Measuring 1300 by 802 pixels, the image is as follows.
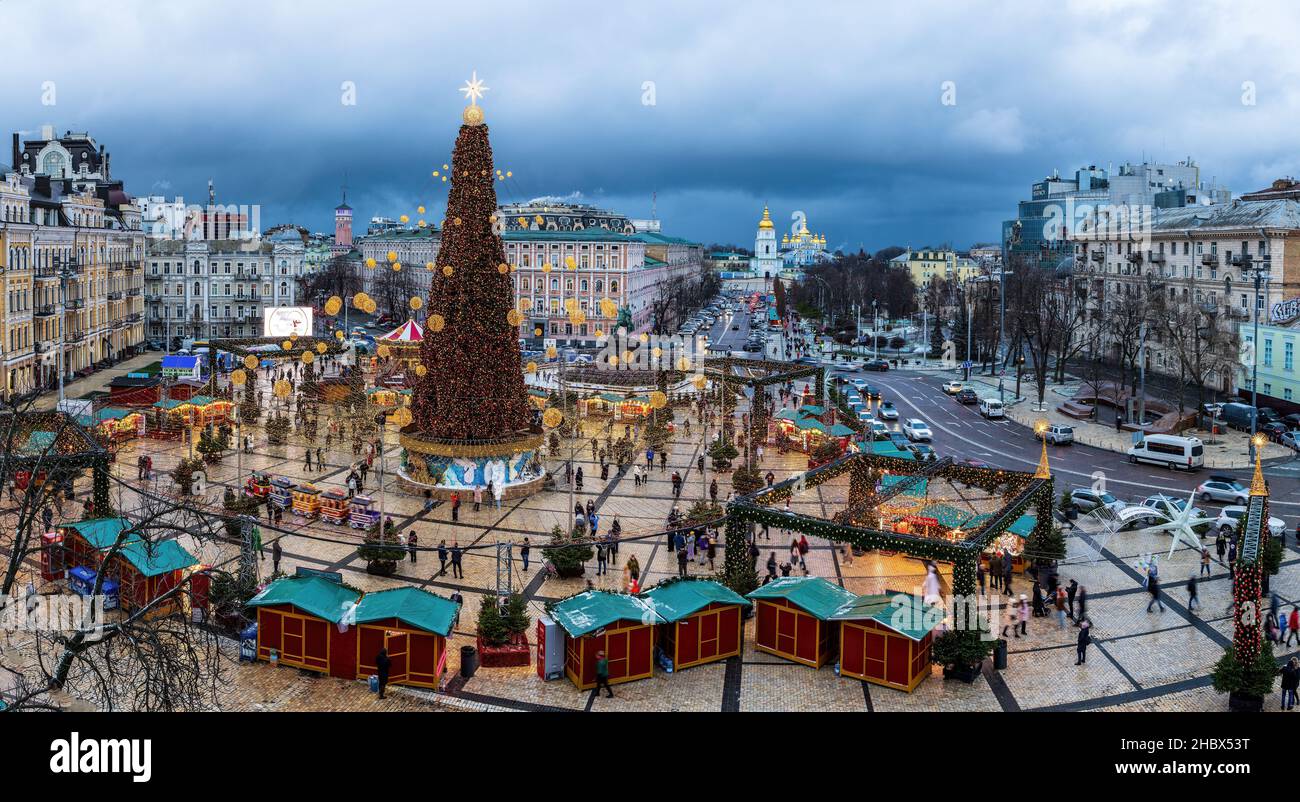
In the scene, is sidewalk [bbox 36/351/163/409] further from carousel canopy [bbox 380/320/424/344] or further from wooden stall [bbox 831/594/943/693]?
wooden stall [bbox 831/594/943/693]

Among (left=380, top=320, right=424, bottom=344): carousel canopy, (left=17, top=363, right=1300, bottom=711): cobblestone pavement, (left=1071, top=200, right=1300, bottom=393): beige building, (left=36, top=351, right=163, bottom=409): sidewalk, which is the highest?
(left=1071, top=200, right=1300, bottom=393): beige building

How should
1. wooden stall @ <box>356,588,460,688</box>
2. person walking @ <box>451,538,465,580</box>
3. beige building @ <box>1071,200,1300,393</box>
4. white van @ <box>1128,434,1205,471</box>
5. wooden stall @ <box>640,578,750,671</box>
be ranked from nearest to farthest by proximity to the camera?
1. wooden stall @ <box>356,588,460,688</box>
2. wooden stall @ <box>640,578,750,671</box>
3. person walking @ <box>451,538,465,580</box>
4. white van @ <box>1128,434,1205,471</box>
5. beige building @ <box>1071,200,1300,393</box>

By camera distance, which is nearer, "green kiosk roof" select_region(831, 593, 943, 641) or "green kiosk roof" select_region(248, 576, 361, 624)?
"green kiosk roof" select_region(831, 593, 943, 641)

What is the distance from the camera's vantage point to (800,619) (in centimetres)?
2214

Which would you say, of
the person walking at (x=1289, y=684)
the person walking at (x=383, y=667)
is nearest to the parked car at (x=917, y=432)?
the person walking at (x=1289, y=684)

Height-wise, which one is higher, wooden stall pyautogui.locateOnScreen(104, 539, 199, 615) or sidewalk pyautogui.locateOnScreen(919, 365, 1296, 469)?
sidewalk pyautogui.locateOnScreen(919, 365, 1296, 469)

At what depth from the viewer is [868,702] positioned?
20.2 meters

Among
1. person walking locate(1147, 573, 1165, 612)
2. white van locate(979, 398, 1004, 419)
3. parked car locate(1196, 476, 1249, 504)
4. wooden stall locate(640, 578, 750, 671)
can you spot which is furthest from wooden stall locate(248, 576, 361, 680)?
white van locate(979, 398, 1004, 419)

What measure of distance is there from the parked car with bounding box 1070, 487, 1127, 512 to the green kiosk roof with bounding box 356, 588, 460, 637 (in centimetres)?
2321

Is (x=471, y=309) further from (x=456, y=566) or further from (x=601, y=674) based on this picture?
(x=601, y=674)

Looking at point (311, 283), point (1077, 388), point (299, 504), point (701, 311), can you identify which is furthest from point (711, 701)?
point (701, 311)

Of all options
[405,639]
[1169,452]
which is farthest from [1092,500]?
[405,639]

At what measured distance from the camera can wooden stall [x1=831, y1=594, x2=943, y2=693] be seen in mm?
20516

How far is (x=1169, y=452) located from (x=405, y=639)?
36300 mm
